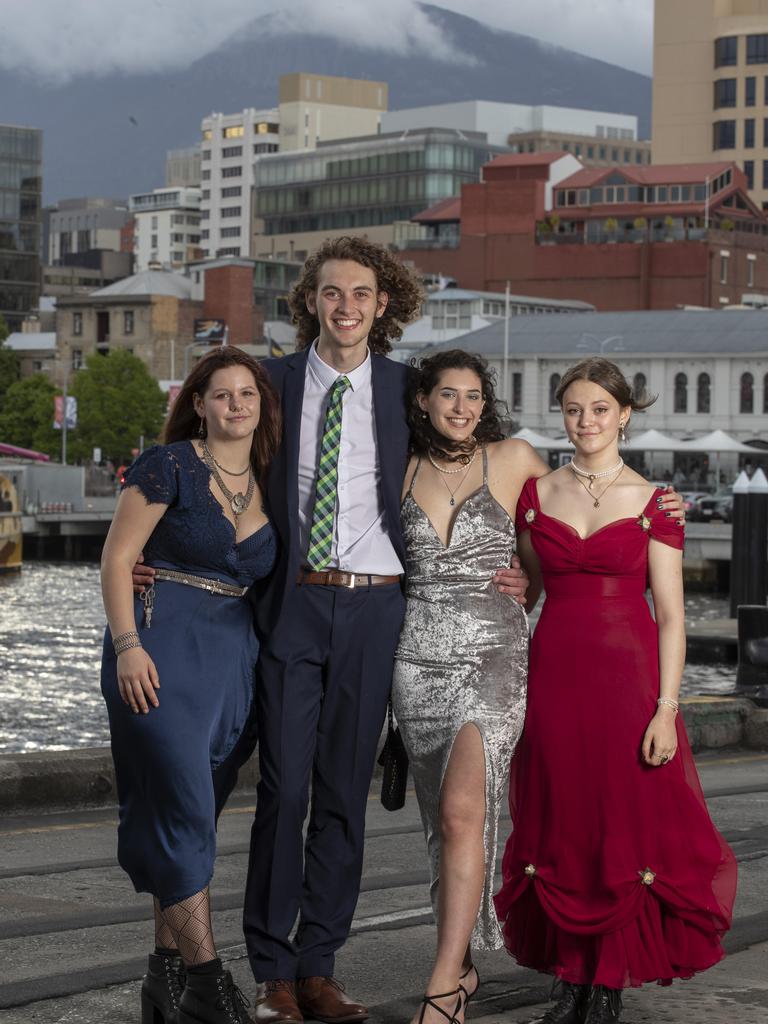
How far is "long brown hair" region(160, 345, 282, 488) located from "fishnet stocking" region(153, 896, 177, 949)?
133 cm

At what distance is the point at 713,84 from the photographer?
14575 centimetres

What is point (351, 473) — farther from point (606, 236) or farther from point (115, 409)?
point (606, 236)

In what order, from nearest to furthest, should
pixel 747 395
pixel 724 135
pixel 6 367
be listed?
pixel 747 395 → pixel 6 367 → pixel 724 135

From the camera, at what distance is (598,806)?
18.9ft

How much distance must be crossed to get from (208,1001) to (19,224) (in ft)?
483

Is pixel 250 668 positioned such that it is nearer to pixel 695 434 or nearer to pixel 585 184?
Answer: pixel 695 434

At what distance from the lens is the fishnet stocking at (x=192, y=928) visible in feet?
18.0

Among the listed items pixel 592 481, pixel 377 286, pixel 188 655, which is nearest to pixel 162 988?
pixel 188 655

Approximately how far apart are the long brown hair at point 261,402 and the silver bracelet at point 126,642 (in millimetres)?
684

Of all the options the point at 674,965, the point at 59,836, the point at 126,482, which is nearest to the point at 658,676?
the point at 674,965

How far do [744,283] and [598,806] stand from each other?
115256 millimetres

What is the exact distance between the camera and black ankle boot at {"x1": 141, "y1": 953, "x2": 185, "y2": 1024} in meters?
5.53

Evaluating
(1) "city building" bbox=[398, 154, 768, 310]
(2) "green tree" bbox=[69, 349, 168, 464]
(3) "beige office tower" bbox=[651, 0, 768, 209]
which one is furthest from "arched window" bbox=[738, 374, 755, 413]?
(3) "beige office tower" bbox=[651, 0, 768, 209]

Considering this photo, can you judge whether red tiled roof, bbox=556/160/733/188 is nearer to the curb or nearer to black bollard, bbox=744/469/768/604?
black bollard, bbox=744/469/768/604
